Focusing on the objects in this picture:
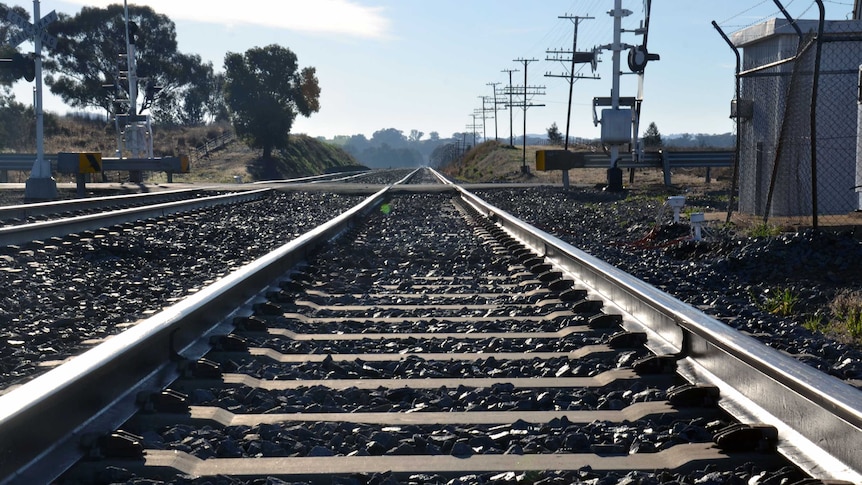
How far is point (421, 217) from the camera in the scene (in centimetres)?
1543

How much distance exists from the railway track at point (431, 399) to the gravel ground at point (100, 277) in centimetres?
82

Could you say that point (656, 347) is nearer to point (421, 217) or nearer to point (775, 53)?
point (775, 53)

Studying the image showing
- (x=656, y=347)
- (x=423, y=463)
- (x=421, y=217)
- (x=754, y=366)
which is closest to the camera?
A: (x=423, y=463)

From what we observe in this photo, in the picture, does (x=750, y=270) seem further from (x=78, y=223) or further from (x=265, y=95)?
(x=265, y=95)

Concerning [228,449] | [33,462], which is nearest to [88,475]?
[33,462]

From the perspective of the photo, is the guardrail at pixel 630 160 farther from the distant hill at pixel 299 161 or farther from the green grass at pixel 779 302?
the distant hill at pixel 299 161

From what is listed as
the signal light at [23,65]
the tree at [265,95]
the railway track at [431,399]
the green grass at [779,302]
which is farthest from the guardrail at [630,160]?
the tree at [265,95]

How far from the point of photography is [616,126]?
84.1ft

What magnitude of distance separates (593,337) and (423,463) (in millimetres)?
2145

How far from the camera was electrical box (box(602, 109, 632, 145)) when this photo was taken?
25453mm

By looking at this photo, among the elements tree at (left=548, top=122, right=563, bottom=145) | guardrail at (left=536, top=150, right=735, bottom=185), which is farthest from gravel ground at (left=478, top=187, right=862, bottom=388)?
tree at (left=548, top=122, right=563, bottom=145)

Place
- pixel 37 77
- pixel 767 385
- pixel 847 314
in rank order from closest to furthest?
pixel 767 385, pixel 847 314, pixel 37 77

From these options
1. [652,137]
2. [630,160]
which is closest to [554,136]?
[652,137]

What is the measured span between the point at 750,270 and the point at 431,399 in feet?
17.2
